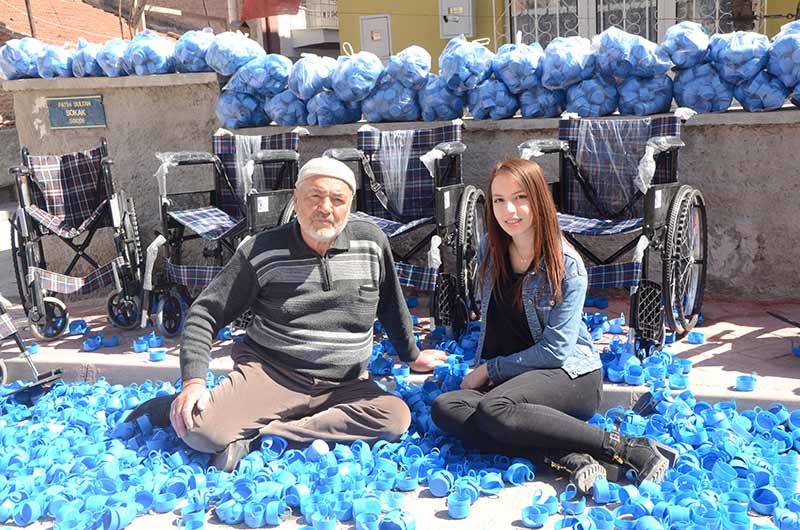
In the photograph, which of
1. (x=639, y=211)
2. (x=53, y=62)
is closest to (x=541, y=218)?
(x=639, y=211)

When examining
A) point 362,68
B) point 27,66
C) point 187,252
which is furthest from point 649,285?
point 27,66

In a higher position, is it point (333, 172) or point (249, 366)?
point (333, 172)

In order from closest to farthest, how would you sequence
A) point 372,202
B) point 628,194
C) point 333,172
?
1. point 333,172
2. point 628,194
3. point 372,202

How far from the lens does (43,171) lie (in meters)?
5.19

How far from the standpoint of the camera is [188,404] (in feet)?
9.67

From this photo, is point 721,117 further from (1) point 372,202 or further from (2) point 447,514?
(2) point 447,514

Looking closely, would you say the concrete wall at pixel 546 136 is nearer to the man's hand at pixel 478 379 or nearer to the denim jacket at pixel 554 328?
the denim jacket at pixel 554 328

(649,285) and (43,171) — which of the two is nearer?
(649,285)

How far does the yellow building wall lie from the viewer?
36.3 feet

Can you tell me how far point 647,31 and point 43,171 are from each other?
709 cm

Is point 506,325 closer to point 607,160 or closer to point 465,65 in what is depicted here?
point 607,160

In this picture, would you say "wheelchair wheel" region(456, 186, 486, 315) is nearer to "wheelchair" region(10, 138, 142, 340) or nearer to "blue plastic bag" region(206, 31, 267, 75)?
"wheelchair" region(10, 138, 142, 340)

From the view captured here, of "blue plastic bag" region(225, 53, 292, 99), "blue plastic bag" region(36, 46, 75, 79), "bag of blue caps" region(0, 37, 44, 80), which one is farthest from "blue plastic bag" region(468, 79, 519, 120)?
"bag of blue caps" region(0, 37, 44, 80)

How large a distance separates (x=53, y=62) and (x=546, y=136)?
3359 millimetres
